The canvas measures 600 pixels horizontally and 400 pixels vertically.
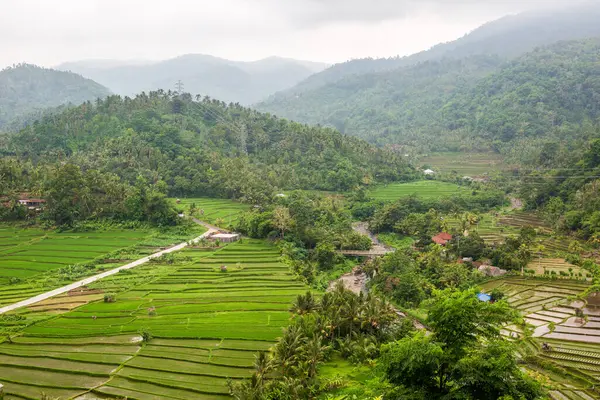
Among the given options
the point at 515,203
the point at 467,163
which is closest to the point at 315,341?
the point at 515,203

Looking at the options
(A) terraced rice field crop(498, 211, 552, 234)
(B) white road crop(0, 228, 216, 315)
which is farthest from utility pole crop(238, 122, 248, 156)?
(A) terraced rice field crop(498, 211, 552, 234)

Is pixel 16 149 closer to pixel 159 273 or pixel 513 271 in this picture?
pixel 159 273

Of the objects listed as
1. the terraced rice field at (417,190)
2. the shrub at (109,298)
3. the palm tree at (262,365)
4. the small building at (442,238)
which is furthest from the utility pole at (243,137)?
the palm tree at (262,365)

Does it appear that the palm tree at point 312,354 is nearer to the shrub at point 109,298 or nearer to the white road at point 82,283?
the shrub at point 109,298

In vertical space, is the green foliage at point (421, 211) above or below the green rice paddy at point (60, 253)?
below

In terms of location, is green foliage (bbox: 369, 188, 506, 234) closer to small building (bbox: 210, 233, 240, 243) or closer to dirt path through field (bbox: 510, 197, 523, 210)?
dirt path through field (bbox: 510, 197, 523, 210)

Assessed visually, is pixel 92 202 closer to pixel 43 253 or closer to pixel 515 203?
pixel 43 253
